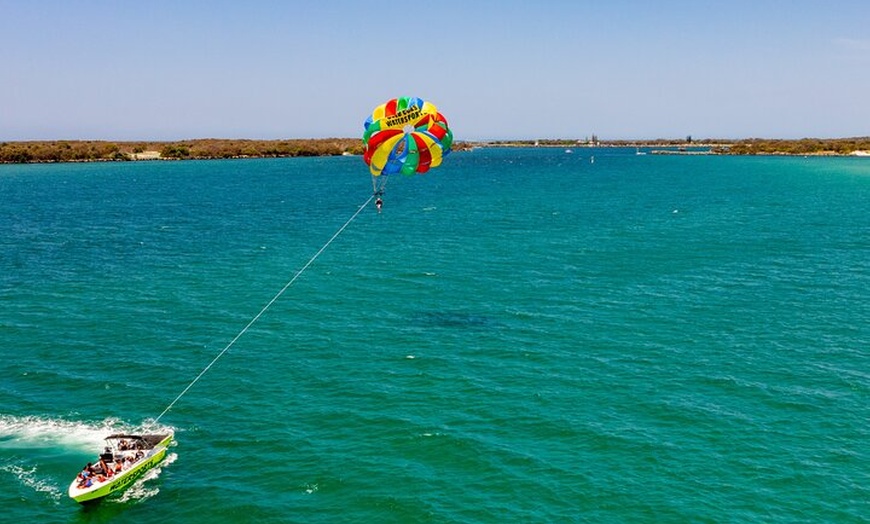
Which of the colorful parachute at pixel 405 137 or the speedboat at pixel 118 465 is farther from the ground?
the colorful parachute at pixel 405 137

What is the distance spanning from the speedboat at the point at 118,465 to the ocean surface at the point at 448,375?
678mm

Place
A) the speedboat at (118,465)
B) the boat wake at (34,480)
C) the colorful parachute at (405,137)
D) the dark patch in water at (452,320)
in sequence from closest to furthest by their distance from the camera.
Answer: the speedboat at (118,465), the boat wake at (34,480), the colorful parachute at (405,137), the dark patch in water at (452,320)

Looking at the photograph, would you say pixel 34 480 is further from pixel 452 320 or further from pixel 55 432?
pixel 452 320

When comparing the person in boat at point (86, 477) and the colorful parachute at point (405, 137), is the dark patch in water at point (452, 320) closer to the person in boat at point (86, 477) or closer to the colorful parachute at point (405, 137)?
the colorful parachute at point (405, 137)

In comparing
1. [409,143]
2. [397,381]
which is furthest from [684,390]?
[409,143]

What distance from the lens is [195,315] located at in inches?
2170

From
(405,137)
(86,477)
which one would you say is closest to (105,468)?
(86,477)

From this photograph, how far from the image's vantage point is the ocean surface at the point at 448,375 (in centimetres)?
3084

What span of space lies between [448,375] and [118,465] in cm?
1937

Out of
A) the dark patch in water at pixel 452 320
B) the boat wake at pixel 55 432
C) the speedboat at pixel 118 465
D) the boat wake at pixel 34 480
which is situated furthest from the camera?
the dark patch in water at pixel 452 320

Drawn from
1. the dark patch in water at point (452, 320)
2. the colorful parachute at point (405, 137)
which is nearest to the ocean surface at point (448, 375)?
the dark patch in water at point (452, 320)

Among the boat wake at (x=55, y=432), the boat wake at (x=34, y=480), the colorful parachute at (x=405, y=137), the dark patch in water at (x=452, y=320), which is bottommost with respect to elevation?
the boat wake at (x=34, y=480)

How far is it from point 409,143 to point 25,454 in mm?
27472

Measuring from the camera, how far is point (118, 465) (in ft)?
102
